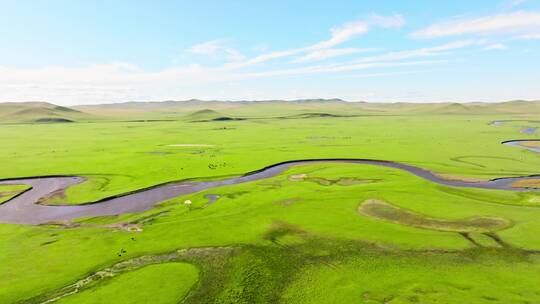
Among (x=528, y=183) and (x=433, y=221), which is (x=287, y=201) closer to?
(x=433, y=221)

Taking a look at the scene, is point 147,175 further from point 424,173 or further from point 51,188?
point 424,173

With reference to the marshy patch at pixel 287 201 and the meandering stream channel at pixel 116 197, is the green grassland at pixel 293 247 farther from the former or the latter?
the meandering stream channel at pixel 116 197

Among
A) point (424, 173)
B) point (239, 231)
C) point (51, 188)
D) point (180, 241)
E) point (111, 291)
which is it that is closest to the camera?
point (111, 291)

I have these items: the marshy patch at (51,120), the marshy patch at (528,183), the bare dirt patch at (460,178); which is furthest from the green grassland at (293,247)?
the marshy patch at (51,120)

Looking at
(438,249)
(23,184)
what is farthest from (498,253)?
(23,184)

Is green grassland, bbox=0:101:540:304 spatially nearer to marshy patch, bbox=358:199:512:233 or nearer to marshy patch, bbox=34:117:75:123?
marshy patch, bbox=358:199:512:233
